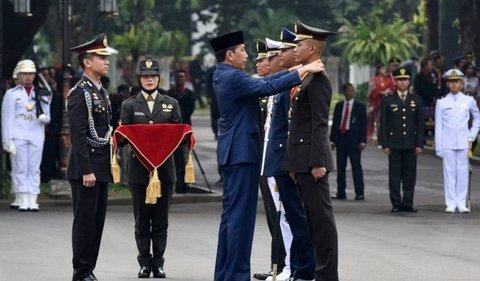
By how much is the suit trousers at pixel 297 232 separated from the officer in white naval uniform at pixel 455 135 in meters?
8.56

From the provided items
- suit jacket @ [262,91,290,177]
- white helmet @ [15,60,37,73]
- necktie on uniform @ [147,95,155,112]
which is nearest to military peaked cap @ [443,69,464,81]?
white helmet @ [15,60,37,73]

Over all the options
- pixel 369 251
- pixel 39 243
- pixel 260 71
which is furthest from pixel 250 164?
pixel 39 243

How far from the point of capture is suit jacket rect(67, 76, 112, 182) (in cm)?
1491

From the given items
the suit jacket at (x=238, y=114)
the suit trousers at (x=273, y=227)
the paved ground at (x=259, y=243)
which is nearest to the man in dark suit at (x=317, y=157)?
the suit jacket at (x=238, y=114)

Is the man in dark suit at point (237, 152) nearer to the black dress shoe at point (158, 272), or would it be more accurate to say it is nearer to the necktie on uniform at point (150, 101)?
the black dress shoe at point (158, 272)

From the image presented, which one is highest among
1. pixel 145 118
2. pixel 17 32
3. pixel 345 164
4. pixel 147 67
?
pixel 17 32

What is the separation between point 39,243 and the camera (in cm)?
1892

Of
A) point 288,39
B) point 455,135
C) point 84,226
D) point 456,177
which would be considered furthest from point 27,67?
point 288,39

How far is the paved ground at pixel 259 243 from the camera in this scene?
1623 centimetres

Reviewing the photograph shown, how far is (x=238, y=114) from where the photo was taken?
1407 centimetres

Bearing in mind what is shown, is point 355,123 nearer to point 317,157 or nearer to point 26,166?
point 26,166

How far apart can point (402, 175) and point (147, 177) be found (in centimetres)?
821

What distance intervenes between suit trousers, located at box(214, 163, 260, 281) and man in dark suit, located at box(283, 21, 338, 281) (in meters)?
0.42

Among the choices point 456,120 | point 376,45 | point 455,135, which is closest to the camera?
point 456,120
